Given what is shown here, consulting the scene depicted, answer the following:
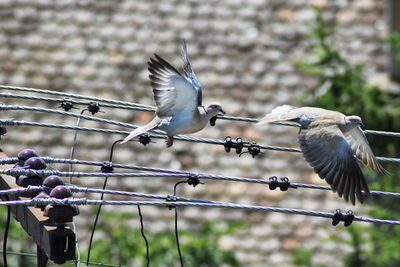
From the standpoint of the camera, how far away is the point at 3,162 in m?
4.86

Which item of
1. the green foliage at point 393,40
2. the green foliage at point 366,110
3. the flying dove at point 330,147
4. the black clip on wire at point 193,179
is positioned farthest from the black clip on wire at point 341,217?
the green foliage at point 393,40

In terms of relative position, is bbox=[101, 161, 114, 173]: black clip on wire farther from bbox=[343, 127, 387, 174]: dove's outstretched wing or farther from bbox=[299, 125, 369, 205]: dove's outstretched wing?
bbox=[343, 127, 387, 174]: dove's outstretched wing

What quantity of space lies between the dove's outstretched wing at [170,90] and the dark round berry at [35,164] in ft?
2.43

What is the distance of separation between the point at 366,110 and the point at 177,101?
15.2ft

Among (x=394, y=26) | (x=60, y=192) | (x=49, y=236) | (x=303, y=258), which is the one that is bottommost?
(x=303, y=258)

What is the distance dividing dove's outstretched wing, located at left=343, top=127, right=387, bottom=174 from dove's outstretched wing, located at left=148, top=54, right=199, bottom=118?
123cm

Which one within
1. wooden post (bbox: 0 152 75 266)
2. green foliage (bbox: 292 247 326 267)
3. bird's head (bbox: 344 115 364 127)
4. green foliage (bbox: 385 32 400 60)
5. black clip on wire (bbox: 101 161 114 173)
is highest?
green foliage (bbox: 385 32 400 60)

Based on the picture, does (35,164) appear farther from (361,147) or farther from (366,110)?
(366,110)

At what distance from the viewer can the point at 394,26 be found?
1041 centimetres

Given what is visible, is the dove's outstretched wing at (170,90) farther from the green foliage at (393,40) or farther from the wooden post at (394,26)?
the wooden post at (394,26)

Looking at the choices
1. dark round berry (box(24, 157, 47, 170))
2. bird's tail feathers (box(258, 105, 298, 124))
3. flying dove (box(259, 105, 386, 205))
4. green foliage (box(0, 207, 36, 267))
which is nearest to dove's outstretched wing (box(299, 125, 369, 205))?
flying dove (box(259, 105, 386, 205))

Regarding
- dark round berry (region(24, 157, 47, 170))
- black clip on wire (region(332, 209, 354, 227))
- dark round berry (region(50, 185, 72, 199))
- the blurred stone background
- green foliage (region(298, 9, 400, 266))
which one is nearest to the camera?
dark round berry (region(50, 185, 72, 199))

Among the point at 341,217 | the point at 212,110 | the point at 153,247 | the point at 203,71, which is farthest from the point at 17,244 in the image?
the point at 341,217

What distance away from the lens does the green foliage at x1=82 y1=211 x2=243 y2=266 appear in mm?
8914
